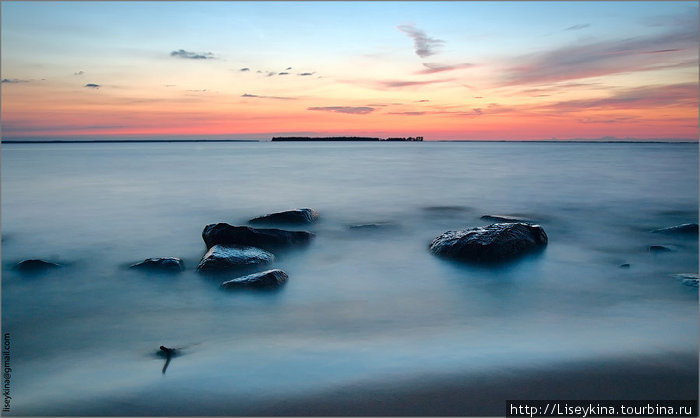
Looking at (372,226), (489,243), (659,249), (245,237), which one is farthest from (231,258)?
(659,249)

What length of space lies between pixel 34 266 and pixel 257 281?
11.9 feet

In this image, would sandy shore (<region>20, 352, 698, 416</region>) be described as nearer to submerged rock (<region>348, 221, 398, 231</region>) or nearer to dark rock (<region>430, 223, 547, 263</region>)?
dark rock (<region>430, 223, 547, 263</region>)

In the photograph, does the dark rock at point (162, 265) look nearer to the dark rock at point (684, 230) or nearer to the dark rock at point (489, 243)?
the dark rock at point (489, 243)

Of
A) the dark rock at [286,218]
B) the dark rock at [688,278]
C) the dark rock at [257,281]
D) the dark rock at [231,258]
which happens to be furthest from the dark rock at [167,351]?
the dark rock at [688,278]

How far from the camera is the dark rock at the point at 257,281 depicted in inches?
223

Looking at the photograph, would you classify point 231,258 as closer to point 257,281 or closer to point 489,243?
point 257,281

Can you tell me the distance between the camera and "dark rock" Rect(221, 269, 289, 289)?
18.5 feet

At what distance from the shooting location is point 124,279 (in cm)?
642

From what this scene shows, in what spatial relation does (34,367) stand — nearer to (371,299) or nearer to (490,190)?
(371,299)

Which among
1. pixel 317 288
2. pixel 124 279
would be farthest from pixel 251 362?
pixel 124 279

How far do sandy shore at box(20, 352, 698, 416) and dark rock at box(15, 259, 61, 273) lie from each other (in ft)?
13.2

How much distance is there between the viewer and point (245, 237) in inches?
289

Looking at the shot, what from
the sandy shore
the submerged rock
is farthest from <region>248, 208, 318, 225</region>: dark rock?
the sandy shore

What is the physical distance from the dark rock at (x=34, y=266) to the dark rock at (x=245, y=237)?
2261 mm
